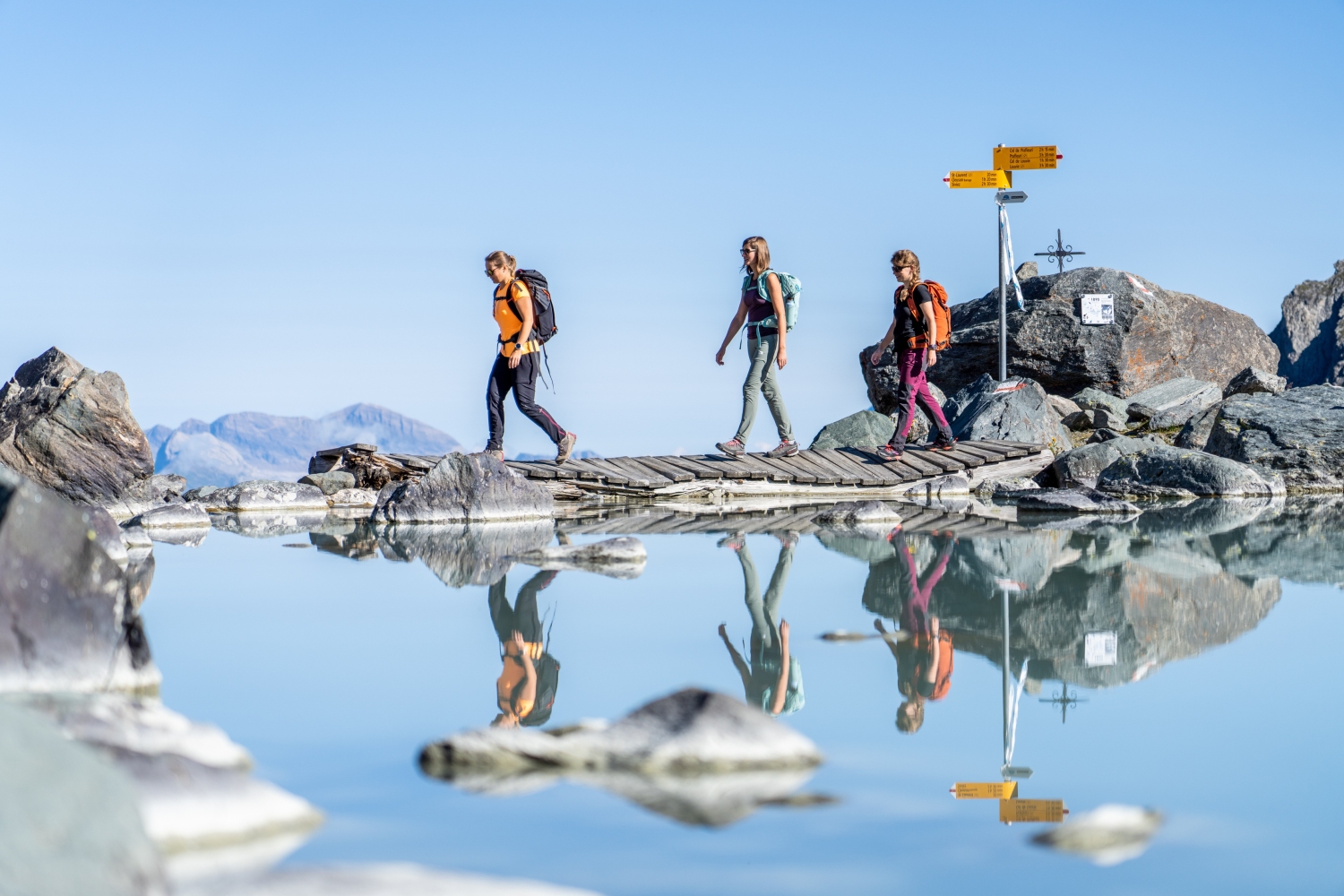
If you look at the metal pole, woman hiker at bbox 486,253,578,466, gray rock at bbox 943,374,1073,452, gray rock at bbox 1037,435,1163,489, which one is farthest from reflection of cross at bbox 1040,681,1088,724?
the metal pole

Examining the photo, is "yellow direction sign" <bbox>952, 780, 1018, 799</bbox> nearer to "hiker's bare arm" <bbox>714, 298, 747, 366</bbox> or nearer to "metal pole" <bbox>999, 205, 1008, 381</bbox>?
"hiker's bare arm" <bbox>714, 298, 747, 366</bbox>

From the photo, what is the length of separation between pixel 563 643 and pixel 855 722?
1382 mm

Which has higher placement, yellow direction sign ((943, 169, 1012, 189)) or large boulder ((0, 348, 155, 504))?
yellow direction sign ((943, 169, 1012, 189))

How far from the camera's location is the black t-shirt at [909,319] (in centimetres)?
1220

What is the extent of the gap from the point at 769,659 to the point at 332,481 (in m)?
11.1

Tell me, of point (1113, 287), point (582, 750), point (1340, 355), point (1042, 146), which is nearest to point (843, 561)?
point (582, 750)

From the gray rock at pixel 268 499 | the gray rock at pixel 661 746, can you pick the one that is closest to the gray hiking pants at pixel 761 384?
the gray rock at pixel 268 499

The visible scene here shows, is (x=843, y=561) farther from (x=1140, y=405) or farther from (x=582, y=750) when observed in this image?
(x=1140, y=405)

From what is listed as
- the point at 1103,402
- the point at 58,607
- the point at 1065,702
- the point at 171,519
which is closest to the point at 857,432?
the point at 1103,402

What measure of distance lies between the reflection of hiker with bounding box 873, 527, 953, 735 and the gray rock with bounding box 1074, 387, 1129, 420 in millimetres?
15533

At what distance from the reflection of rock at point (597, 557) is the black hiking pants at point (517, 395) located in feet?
15.2

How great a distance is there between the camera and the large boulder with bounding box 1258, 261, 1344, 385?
108 feet

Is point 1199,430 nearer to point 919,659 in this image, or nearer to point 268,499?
point 268,499

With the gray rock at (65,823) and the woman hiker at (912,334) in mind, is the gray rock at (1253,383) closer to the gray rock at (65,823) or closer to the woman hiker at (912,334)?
the woman hiker at (912,334)
